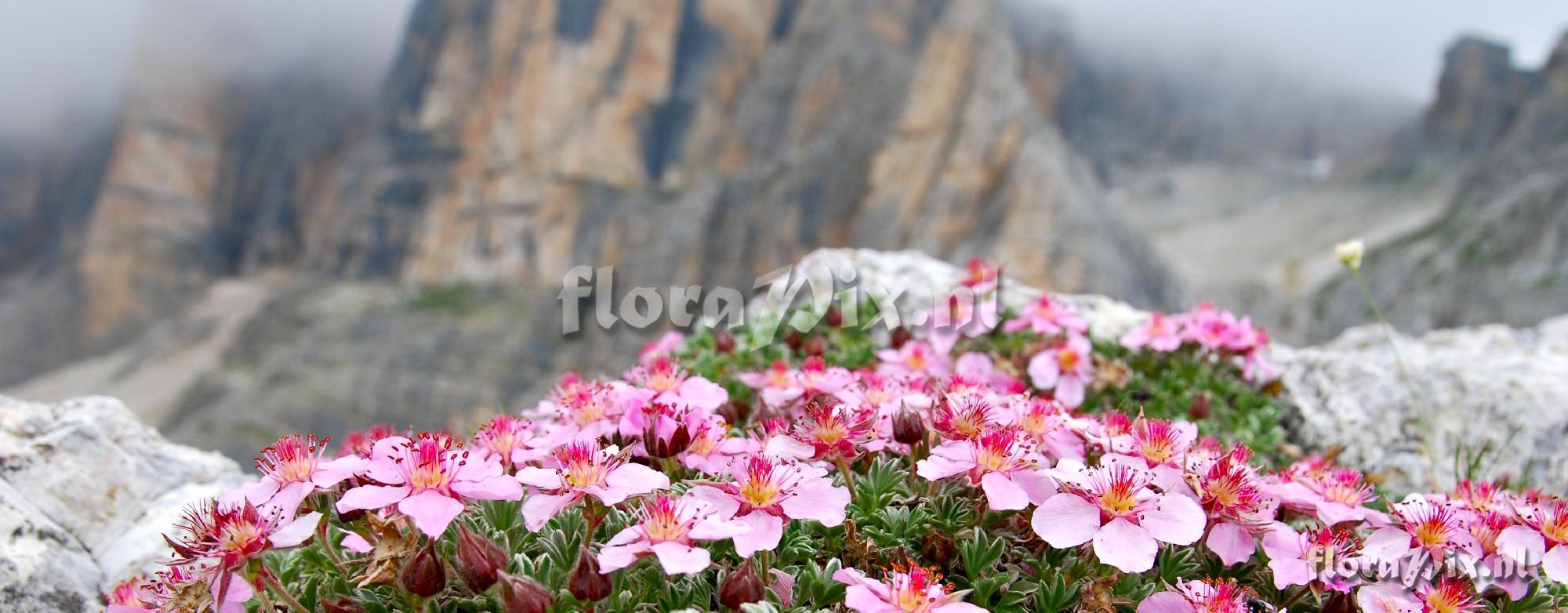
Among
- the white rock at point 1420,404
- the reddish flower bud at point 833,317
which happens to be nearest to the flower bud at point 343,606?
the reddish flower bud at point 833,317

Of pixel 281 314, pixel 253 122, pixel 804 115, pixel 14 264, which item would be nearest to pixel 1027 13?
pixel 804 115

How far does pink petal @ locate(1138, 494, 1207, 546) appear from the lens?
187 centimetres

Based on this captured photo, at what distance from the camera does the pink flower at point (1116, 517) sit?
184 cm

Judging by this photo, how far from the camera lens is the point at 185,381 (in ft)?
241

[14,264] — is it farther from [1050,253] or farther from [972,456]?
[972,456]

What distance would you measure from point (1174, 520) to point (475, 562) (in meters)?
Answer: 1.51

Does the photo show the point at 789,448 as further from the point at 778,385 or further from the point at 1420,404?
the point at 1420,404

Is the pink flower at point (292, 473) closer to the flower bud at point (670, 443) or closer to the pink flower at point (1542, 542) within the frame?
the flower bud at point (670, 443)

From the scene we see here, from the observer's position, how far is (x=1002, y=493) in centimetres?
194

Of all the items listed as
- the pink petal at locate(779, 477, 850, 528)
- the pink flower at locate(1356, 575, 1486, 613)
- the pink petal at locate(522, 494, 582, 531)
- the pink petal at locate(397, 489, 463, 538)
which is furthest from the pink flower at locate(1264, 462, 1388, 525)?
the pink petal at locate(397, 489, 463, 538)

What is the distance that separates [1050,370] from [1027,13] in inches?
3648

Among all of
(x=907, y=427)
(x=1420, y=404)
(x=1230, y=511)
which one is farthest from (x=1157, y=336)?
(x=907, y=427)

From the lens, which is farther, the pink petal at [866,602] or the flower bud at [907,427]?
the flower bud at [907,427]

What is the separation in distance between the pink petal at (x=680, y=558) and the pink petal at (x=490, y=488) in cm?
39
